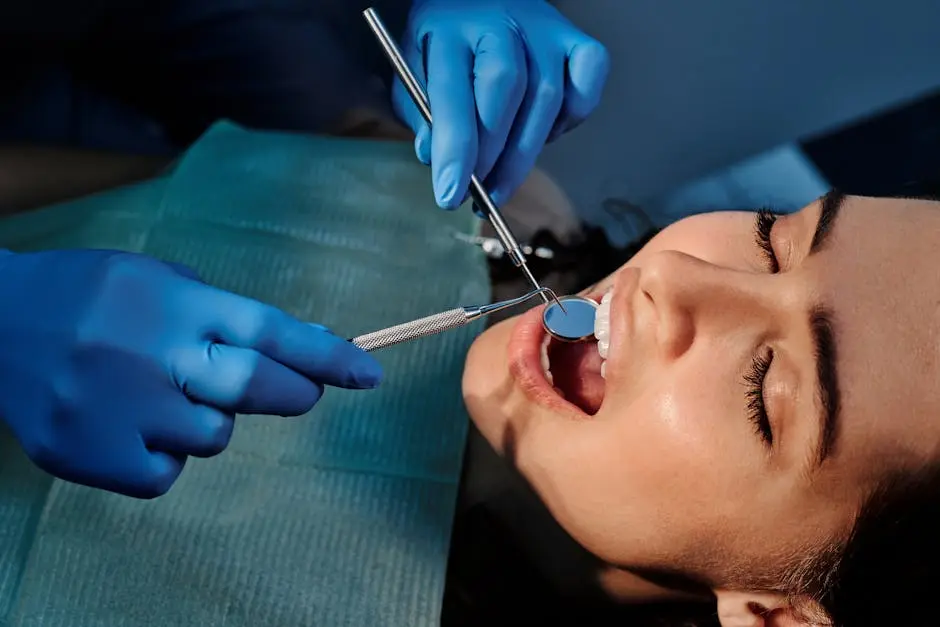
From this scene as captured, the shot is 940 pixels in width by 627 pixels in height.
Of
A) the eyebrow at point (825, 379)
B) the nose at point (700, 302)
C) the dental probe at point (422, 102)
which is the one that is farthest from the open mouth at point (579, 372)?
the eyebrow at point (825, 379)

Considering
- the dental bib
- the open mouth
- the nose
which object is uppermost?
the nose

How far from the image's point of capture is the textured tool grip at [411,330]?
Answer: 76cm

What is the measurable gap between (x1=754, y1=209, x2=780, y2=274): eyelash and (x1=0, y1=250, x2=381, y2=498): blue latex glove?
43 centimetres

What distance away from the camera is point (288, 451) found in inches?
42.3

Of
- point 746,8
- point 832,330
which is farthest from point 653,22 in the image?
point 832,330

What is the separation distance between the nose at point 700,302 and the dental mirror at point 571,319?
0.14 metres

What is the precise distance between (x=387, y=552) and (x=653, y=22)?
1227 mm

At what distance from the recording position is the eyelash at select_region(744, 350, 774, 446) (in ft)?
2.39

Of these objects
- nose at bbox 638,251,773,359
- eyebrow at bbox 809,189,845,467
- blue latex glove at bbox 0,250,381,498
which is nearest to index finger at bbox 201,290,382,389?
blue latex glove at bbox 0,250,381,498

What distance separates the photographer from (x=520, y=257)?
0.88m

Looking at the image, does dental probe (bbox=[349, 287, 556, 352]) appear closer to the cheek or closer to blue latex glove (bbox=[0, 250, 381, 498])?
blue latex glove (bbox=[0, 250, 381, 498])

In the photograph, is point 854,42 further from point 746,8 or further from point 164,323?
point 164,323

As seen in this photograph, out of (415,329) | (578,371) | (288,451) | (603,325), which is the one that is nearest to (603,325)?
(603,325)

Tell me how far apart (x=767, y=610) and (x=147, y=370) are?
2.28 ft
